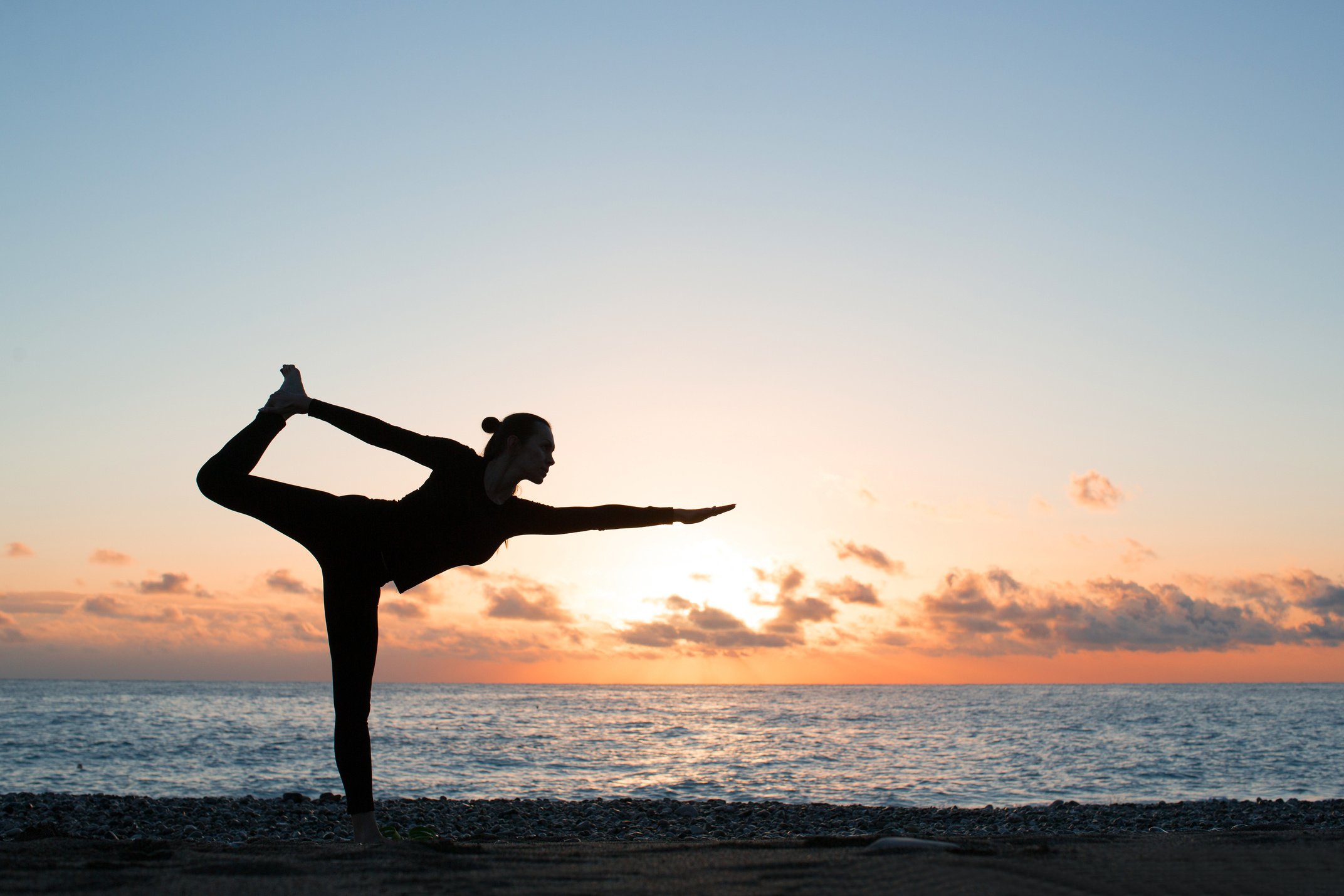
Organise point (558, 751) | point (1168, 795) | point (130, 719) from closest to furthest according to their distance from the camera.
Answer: point (1168, 795) < point (558, 751) < point (130, 719)

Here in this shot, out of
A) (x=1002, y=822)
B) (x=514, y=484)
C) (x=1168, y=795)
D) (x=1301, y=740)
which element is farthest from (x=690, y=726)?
(x=514, y=484)

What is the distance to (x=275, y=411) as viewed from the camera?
15.3 ft

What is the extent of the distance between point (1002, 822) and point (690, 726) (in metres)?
35.5

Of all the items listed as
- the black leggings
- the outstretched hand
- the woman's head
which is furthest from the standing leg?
the outstretched hand

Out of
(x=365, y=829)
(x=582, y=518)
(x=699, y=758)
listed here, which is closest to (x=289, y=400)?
(x=582, y=518)

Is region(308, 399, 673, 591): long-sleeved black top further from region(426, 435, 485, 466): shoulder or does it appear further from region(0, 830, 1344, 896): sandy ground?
region(0, 830, 1344, 896): sandy ground

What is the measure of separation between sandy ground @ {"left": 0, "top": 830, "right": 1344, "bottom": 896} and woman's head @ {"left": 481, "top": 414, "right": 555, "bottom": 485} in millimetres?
1902

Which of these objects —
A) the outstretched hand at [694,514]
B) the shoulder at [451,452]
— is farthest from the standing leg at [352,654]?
the outstretched hand at [694,514]

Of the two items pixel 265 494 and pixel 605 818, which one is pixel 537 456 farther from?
pixel 605 818

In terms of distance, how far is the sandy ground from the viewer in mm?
3271

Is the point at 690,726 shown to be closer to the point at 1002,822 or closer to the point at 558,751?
the point at 558,751

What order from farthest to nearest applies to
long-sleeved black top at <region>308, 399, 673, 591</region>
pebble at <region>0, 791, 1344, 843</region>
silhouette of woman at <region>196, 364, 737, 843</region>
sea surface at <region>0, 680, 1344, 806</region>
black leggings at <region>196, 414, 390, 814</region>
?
sea surface at <region>0, 680, 1344, 806</region>
pebble at <region>0, 791, 1344, 843</region>
long-sleeved black top at <region>308, 399, 673, 591</region>
silhouette of woman at <region>196, 364, 737, 843</region>
black leggings at <region>196, 414, 390, 814</region>

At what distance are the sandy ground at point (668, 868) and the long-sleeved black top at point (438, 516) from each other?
4.73ft

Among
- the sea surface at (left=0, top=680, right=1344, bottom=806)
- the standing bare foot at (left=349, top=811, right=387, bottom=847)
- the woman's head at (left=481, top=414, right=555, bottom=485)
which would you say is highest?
the woman's head at (left=481, top=414, right=555, bottom=485)
